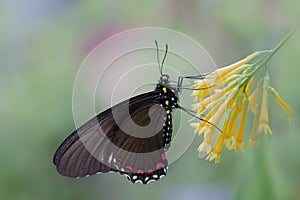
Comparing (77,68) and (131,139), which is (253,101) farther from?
(77,68)

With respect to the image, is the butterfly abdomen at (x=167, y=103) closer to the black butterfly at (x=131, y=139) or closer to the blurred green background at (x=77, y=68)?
the black butterfly at (x=131, y=139)

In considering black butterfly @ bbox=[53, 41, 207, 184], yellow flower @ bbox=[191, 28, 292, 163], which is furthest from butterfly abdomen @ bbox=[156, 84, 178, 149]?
yellow flower @ bbox=[191, 28, 292, 163]

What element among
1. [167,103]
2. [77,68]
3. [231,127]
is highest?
[77,68]

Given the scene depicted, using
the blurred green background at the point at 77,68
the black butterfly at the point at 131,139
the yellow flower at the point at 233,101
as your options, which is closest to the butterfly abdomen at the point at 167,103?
the black butterfly at the point at 131,139

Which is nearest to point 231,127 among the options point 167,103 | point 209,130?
point 209,130

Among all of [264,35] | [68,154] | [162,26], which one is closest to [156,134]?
[68,154]

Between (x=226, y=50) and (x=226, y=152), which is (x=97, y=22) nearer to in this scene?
(x=226, y=50)

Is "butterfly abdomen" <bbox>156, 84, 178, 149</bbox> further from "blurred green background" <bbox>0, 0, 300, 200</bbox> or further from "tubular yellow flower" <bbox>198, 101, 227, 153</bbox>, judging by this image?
"blurred green background" <bbox>0, 0, 300, 200</bbox>
